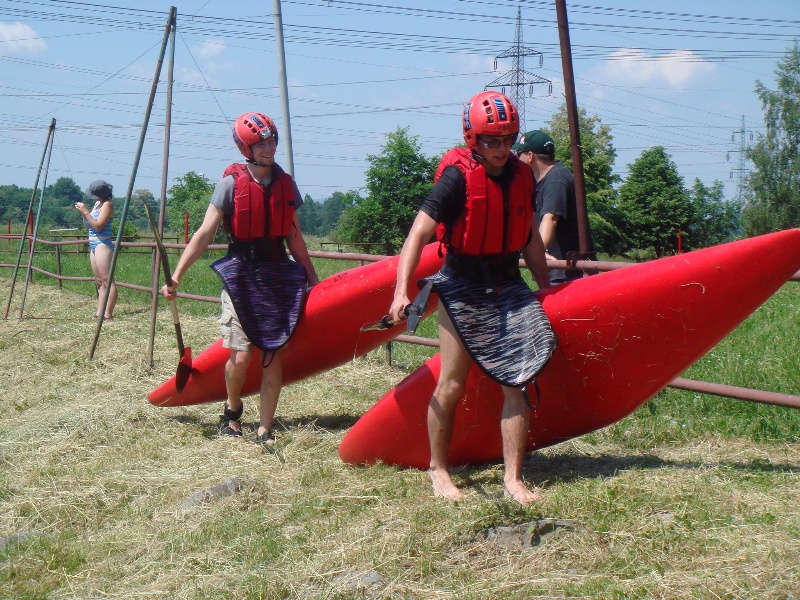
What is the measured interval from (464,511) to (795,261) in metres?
1.73

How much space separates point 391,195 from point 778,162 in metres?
25.4

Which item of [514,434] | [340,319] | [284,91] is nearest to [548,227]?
[340,319]

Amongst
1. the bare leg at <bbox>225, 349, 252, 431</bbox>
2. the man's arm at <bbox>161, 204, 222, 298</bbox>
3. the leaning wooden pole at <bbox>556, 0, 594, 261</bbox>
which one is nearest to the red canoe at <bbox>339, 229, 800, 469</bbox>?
the bare leg at <bbox>225, 349, 252, 431</bbox>

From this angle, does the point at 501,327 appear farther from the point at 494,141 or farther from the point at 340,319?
the point at 340,319

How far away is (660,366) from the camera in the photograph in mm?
4004

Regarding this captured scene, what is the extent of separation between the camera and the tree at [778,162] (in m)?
56.4

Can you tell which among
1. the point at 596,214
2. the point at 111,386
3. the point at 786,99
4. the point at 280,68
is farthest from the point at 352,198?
the point at 111,386

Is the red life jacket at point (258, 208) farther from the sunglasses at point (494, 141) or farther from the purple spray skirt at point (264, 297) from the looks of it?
the sunglasses at point (494, 141)

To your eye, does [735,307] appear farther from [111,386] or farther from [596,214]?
[596,214]

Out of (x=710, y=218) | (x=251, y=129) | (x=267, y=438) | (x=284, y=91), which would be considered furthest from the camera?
(x=710, y=218)

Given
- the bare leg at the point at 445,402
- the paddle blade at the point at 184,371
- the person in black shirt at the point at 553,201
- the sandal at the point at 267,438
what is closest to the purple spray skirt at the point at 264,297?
the sandal at the point at 267,438

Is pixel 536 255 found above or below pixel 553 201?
below

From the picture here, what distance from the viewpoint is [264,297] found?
5.17 metres

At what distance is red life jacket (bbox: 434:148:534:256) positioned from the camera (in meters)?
3.79
